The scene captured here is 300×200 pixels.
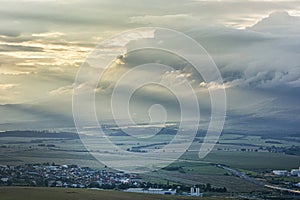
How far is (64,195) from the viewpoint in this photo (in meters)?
34.5

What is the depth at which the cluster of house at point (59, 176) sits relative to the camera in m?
43.5

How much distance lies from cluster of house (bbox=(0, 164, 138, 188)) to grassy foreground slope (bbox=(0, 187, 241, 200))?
573 cm

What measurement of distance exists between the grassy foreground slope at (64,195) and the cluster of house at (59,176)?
573 cm

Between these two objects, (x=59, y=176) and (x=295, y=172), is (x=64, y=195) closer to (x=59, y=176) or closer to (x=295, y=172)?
(x=59, y=176)

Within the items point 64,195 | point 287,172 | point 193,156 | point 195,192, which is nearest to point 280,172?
point 287,172

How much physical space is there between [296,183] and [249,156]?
23.7 meters

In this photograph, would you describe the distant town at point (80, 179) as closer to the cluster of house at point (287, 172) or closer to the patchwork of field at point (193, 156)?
the patchwork of field at point (193, 156)

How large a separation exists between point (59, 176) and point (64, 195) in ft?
45.2

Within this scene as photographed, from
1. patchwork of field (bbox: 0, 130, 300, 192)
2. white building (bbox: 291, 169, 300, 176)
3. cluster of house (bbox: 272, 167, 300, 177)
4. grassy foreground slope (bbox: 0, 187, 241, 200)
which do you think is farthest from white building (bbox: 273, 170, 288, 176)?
grassy foreground slope (bbox: 0, 187, 241, 200)

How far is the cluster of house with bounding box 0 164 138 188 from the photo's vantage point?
143 feet

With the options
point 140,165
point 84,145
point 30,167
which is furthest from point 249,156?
point 30,167

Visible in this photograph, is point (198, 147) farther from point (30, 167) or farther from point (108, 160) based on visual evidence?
point (30, 167)

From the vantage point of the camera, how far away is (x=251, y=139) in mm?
101250

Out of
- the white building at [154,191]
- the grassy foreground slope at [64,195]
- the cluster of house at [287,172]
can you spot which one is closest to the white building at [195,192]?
the white building at [154,191]
